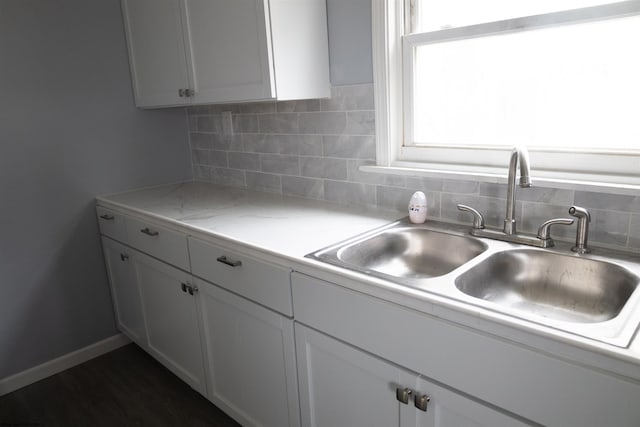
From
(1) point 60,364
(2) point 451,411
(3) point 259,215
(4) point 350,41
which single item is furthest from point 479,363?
(1) point 60,364

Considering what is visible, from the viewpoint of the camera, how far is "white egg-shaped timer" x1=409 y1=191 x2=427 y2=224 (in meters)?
1.70

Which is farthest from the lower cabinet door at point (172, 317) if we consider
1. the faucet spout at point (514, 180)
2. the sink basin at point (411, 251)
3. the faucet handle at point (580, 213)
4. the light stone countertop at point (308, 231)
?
the faucet handle at point (580, 213)

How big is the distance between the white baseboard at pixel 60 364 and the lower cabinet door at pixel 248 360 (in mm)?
988

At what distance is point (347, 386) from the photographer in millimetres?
1384

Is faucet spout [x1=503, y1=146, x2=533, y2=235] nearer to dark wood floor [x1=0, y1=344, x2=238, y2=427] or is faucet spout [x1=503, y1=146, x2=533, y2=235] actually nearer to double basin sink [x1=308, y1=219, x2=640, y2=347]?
double basin sink [x1=308, y1=219, x2=640, y2=347]

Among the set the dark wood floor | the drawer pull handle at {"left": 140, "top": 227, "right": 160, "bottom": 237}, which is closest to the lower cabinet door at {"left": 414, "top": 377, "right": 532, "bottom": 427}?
the dark wood floor

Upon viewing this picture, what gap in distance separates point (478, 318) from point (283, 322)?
69cm

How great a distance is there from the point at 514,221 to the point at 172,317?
59.6 inches

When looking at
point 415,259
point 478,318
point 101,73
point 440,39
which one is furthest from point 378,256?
point 101,73

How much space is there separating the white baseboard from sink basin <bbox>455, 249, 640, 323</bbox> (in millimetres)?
2193

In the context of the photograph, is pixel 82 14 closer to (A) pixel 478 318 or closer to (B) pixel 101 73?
(B) pixel 101 73

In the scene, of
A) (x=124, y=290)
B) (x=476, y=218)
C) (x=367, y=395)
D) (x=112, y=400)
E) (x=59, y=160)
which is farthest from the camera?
(x=124, y=290)

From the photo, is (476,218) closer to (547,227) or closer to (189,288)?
(547,227)

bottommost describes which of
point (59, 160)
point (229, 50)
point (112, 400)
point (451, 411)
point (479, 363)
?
point (112, 400)
